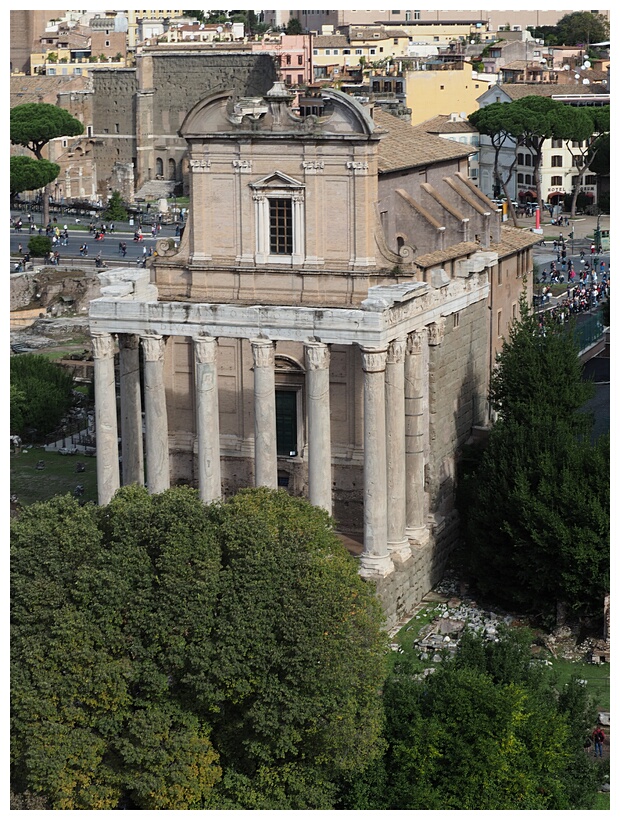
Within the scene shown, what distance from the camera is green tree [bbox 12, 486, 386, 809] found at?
3088 centimetres

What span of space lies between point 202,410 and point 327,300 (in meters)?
3.96

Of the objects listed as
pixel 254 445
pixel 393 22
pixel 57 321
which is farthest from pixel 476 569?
pixel 393 22

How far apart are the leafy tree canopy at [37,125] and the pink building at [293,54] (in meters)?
19.9

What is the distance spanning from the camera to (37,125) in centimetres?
12000

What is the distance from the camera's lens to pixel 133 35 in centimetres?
17938

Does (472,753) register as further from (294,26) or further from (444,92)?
(294,26)

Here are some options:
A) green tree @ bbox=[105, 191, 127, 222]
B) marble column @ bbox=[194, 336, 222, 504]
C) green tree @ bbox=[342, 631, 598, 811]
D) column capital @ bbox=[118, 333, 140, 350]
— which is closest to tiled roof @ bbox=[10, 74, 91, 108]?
green tree @ bbox=[105, 191, 127, 222]

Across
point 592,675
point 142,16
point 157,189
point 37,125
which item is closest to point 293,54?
point 157,189

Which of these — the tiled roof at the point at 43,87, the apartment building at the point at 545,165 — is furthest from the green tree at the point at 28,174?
the tiled roof at the point at 43,87

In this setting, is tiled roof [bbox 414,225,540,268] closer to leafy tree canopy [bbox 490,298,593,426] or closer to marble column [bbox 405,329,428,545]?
marble column [bbox 405,329,428,545]

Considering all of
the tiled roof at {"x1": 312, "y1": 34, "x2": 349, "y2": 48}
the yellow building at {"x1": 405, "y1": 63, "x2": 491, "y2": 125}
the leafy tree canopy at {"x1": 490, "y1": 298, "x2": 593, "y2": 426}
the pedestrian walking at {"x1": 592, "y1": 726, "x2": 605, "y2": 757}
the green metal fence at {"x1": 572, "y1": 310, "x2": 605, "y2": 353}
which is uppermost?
the tiled roof at {"x1": 312, "y1": 34, "x2": 349, "y2": 48}

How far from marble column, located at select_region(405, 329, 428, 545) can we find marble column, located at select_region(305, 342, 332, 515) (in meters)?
2.43

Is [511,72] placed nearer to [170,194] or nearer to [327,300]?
[170,194]

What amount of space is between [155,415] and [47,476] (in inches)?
508
